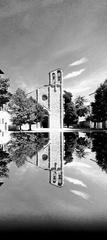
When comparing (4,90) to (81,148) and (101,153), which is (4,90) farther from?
(101,153)

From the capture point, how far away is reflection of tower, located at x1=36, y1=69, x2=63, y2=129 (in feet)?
A: 197

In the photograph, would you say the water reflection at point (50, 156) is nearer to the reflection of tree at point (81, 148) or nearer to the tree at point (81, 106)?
the reflection of tree at point (81, 148)

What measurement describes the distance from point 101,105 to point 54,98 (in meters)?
17.3

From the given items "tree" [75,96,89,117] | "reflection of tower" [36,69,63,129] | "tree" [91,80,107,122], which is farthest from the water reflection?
"tree" [75,96,89,117]

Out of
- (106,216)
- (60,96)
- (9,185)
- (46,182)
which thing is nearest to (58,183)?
(46,182)

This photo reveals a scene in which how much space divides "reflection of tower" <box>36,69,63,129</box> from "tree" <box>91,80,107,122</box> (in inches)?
559

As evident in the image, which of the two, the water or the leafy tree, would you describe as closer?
the water

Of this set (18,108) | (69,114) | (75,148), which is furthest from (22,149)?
(69,114)

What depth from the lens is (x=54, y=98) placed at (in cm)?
6084

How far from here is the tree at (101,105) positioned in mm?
45281

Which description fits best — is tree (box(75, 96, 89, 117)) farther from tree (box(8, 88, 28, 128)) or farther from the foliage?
tree (box(8, 88, 28, 128))

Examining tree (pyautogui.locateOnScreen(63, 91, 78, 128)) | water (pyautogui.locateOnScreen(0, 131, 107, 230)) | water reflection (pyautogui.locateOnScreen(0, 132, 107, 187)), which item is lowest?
water (pyautogui.locateOnScreen(0, 131, 107, 230))

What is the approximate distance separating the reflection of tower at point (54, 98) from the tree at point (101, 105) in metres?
14.2

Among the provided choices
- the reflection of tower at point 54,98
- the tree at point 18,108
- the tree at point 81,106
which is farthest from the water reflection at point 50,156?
the tree at point 81,106
